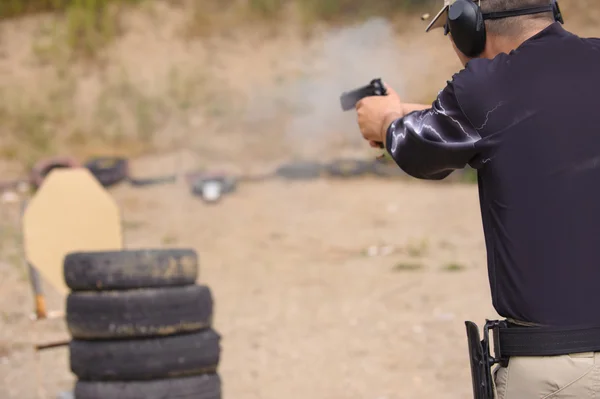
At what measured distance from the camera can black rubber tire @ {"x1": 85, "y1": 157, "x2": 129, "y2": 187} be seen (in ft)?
38.3

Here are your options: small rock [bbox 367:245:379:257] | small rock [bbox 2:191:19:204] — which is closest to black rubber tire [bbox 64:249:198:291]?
small rock [bbox 367:245:379:257]

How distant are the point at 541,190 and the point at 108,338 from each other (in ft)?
9.28

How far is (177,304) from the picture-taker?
13.9ft

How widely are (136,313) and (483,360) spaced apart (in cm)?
246

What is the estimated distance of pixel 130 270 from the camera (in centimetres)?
Answer: 428

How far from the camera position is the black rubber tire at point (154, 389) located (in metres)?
4.16

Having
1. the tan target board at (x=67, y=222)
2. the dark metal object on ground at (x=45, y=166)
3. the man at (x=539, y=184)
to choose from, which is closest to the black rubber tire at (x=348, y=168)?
the dark metal object on ground at (x=45, y=166)

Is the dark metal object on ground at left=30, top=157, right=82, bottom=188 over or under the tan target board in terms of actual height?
over

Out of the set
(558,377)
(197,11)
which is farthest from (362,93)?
(197,11)

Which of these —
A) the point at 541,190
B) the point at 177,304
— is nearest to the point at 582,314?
the point at 541,190

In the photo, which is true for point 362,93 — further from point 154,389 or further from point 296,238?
point 296,238

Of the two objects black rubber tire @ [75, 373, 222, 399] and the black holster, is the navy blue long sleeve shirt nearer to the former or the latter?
the black holster

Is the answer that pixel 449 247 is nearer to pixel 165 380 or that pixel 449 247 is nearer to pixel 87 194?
pixel 87 194

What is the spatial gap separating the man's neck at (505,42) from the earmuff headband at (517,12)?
32 mm
